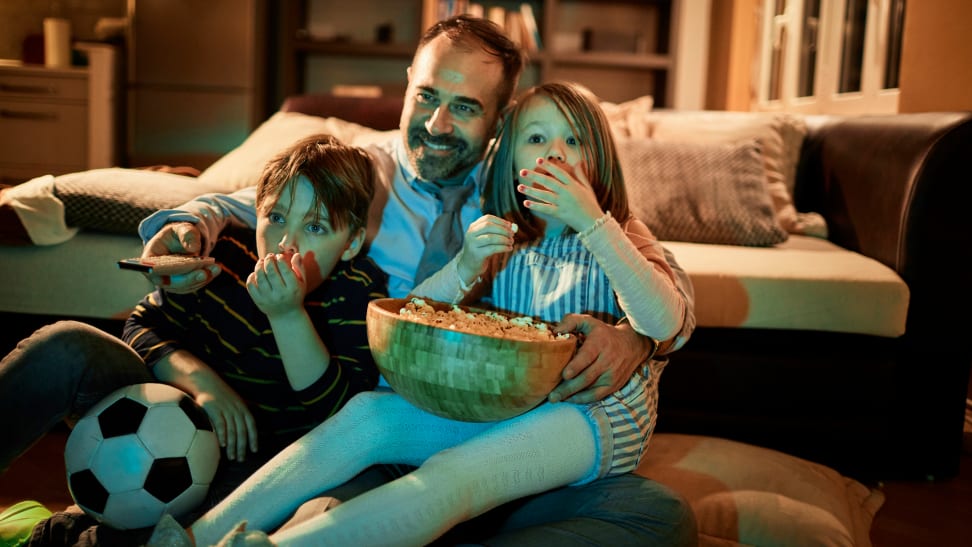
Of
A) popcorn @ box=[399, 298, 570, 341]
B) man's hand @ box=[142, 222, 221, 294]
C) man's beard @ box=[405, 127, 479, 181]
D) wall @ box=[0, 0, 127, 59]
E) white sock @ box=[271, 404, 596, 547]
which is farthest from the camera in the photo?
wall @ box=[0, 0, 127, 59]

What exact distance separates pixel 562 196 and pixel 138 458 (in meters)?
0.72

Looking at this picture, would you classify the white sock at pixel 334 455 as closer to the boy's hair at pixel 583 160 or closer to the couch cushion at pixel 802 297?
the boy's hair at pixel 583 160

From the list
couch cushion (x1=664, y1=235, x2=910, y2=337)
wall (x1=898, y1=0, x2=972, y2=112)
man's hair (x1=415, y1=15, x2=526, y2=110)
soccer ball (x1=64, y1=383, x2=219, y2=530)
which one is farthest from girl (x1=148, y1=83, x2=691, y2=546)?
wall (x1=898, y1=0, x2=972, y2=112)

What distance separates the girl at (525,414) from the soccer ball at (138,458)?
0.11 m

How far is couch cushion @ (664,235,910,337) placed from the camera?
2008 mm

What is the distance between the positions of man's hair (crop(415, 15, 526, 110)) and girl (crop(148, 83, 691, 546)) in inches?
10.2

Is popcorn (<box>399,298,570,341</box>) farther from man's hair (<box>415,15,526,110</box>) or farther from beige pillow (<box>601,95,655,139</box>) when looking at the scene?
beige pillow (<box>601,95,655,139</box>)

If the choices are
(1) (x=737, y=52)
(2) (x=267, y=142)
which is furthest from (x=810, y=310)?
(1) (x=737, y=52)

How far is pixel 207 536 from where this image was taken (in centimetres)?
114

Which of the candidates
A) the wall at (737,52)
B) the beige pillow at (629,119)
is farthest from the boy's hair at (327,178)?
the wall at (737,52)

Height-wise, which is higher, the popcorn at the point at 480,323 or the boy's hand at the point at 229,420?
the popcorn at the point at 480,323

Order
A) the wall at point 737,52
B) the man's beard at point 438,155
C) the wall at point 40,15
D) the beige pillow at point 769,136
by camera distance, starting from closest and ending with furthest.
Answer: the man's beard at point 438,155, the beige pillow at point 769,136, the wall at point 737,52, the wall at point 40,15

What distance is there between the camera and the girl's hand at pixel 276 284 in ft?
3.97

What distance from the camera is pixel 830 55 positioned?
151 inches
